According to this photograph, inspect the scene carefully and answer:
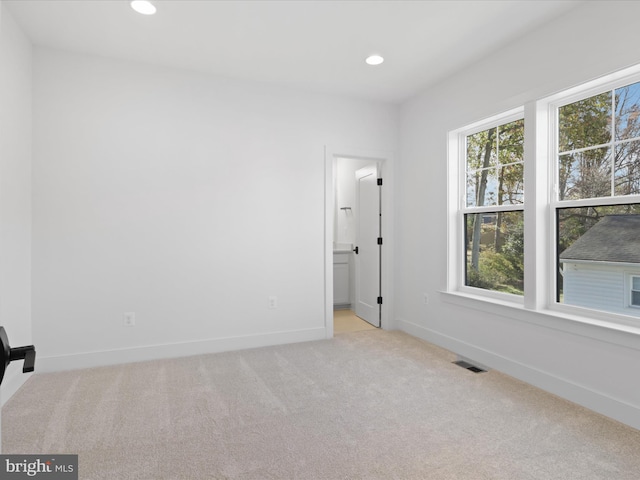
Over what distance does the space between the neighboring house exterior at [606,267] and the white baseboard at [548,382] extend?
0.57 meters

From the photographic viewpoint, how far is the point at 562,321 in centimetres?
277

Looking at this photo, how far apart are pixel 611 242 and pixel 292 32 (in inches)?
109

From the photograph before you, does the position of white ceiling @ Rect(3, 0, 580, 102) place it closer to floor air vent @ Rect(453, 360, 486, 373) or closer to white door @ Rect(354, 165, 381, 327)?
white door @ Rect(354, 165, 381, 327)

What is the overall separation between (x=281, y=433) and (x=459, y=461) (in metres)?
0.99

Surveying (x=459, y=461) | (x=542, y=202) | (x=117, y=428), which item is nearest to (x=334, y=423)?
(x=459, y=461)

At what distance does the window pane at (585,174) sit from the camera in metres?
2.69

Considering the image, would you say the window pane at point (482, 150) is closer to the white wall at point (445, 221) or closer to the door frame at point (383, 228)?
the white wall at point (445, 221)

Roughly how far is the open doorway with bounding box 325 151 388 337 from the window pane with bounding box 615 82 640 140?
2.35 metres

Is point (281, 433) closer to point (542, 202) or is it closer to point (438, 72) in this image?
point (542, 202)

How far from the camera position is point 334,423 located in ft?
7.93

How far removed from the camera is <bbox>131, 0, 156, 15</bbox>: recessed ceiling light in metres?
2.65

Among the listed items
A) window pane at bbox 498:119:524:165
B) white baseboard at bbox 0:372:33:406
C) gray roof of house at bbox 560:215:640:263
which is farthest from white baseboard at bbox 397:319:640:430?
white baseboard at bbox 0:372:33:406

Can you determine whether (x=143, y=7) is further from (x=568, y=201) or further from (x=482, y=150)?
(x=568, y=201)

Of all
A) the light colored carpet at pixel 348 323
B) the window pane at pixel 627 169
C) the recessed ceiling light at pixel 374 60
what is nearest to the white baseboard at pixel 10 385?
the light colored carpet at pixel 348 323
